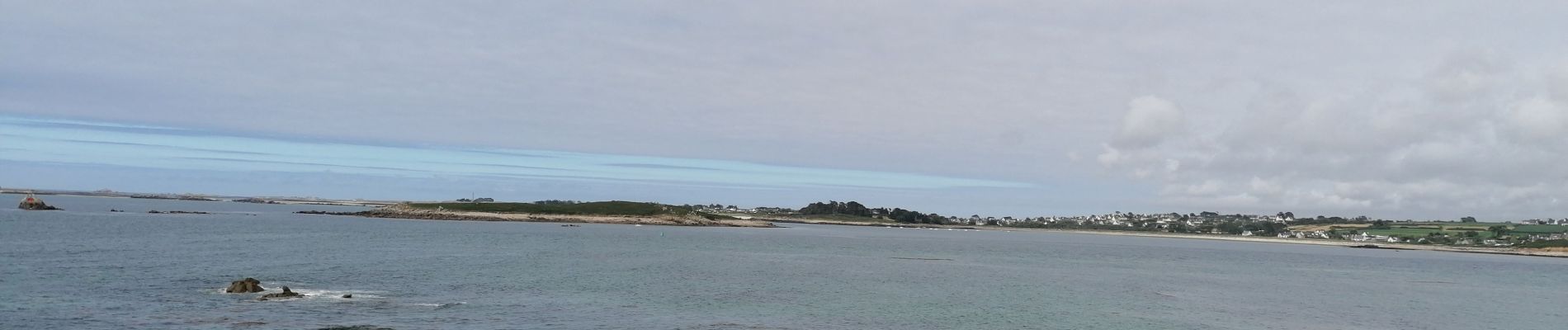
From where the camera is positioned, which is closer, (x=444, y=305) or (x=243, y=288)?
(x=444, y=305)

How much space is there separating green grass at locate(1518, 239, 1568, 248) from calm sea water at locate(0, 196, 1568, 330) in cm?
10264

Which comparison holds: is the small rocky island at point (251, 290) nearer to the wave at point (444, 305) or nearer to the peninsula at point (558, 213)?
the wave at point (444, 305)

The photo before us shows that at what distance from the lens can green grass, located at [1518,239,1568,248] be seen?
163500mm

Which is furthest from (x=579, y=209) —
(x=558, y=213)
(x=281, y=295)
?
(x=281, y=295)

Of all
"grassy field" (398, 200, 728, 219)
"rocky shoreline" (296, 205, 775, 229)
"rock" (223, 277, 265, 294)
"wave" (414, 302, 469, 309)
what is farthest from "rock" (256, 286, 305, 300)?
"grassy field" (398, 200, 728, 219)

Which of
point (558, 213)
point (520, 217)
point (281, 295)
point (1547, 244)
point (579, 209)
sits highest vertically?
point (579, 209)

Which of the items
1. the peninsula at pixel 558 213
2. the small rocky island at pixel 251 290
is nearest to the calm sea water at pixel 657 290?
the small rocky island at pixel 251 290

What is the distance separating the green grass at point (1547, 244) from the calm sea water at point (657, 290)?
4041 inches

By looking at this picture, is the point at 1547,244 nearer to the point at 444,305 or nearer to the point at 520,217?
the point at 520,217

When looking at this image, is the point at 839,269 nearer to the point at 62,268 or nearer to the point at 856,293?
the point at 856,293

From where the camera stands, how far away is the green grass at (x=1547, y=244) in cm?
16350

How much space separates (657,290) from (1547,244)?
18251 centimetres

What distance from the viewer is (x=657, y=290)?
45250 millimetres

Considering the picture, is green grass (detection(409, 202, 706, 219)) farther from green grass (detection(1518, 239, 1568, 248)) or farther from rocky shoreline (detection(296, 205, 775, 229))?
green grass (detection(1518, 239, 1568, 248))
